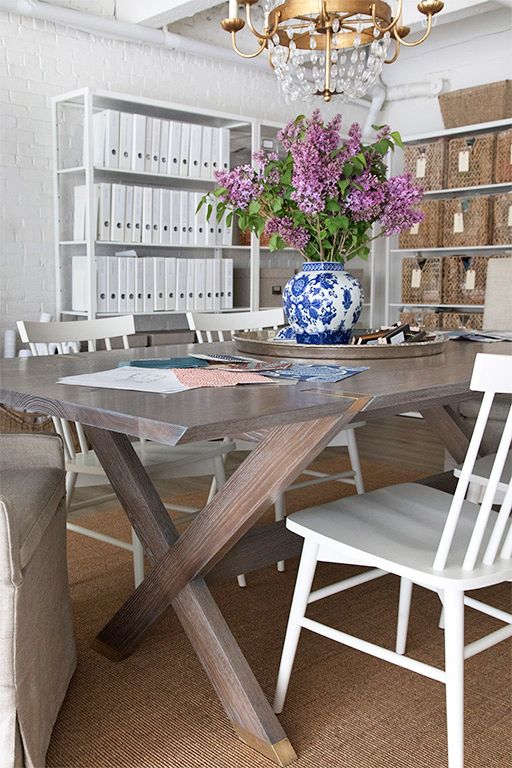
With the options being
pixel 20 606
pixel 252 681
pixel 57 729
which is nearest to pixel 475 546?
pixel 252 681

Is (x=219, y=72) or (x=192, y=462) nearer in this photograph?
(x=192, y=462)

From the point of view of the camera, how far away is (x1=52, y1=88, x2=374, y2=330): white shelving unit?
14.0ft

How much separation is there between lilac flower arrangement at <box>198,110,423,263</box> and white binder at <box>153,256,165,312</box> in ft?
7.65

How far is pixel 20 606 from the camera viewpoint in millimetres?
1356

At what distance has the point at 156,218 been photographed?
4.58 metres

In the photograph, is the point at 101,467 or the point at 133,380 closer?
the point at 133,380

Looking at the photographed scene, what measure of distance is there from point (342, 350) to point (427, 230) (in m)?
3.93

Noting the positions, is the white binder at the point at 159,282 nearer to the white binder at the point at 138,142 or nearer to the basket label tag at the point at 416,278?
the white binder at the point at 138,142

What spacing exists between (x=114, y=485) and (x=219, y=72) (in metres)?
4.17

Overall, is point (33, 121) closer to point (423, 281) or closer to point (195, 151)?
point (195, 151)

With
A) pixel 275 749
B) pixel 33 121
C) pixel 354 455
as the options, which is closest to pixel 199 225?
pixel 33 121

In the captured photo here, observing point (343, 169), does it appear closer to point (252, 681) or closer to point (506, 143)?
point (252, 681)

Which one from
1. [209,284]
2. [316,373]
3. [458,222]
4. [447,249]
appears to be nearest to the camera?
[316,373]

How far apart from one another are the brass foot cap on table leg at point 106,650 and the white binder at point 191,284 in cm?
295
